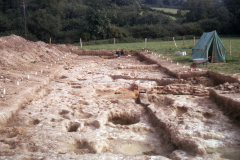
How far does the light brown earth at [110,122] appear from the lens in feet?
15.3

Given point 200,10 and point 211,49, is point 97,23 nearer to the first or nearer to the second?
point 200,10

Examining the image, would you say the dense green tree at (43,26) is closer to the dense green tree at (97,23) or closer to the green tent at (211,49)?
the dense green tree at (97,23)

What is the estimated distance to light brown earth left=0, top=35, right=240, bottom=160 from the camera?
15.3 feet

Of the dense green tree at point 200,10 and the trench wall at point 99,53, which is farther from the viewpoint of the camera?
the dense green tree at point 200,10

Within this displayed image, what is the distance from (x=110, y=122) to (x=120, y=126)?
0.44 meters

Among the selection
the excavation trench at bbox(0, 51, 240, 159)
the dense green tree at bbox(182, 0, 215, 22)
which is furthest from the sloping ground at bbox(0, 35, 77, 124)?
the dense green tree at bbox(182, 0, 215, 22)

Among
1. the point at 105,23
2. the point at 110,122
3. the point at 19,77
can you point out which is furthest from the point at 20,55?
the point at 105,23

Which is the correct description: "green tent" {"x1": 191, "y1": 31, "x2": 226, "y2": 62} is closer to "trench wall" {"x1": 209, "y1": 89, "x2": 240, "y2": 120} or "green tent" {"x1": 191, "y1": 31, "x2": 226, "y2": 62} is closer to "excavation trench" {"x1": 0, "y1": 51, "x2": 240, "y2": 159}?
"excavation trench" {"x1": 0, "y1": 51, "x2": 240, "y2": 159}

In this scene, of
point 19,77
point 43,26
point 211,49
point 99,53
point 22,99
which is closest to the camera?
point 22,99

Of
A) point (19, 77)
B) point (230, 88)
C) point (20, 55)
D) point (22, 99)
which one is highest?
point (20, 55)

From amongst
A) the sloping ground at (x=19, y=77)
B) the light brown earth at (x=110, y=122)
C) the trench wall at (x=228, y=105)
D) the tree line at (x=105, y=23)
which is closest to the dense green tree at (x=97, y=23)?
the tree line at (x=105, y=23)

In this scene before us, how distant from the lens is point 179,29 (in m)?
45.2

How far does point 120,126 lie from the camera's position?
602 centimetres

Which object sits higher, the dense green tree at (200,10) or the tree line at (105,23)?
the dense green tree at (200,10)
